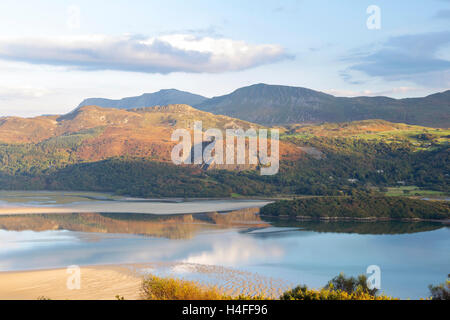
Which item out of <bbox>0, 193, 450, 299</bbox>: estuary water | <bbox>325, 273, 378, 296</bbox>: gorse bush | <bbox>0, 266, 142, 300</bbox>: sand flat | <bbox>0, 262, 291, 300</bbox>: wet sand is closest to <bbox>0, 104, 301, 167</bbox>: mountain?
<bbox>0, 193, 450, 299</bbox>: estuary water

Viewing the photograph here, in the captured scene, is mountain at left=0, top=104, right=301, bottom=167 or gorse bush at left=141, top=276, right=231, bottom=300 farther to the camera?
mountain at left=0, top=104, right=301, bottom=167

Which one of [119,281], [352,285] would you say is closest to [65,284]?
[119,281]

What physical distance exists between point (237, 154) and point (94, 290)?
87.9m

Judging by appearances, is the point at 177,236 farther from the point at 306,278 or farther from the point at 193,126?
the point at 193,126

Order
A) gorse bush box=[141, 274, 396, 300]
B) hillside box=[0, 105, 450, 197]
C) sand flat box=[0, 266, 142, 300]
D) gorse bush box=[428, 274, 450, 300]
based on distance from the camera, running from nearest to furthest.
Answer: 1. gorse bush box=[141, 274, 396, 300]
2. gorse bush box=[428, 274, 450, 300]
3. sand flat box=[0, 266, 142, 300]
4. hillside box=[0, 105, 450, 197]

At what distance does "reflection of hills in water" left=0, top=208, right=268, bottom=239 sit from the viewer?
5659 cm

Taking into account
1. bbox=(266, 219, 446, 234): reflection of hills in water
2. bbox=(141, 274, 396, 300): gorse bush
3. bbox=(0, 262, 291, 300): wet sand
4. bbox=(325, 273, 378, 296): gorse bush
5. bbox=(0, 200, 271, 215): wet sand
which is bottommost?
bbox=(266, 219, 446, 234): reflection of hills in water

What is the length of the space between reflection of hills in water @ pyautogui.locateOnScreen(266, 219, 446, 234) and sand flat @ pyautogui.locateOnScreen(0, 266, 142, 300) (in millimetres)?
28873

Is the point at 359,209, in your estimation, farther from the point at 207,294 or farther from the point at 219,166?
the point at 207,294

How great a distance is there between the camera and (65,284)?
101 ft

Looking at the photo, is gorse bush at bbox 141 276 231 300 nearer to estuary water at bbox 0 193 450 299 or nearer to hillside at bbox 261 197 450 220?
estuary water at bbox 0 193 450 299

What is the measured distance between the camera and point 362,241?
5041cm

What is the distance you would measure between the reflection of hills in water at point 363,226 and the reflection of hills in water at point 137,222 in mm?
4114
